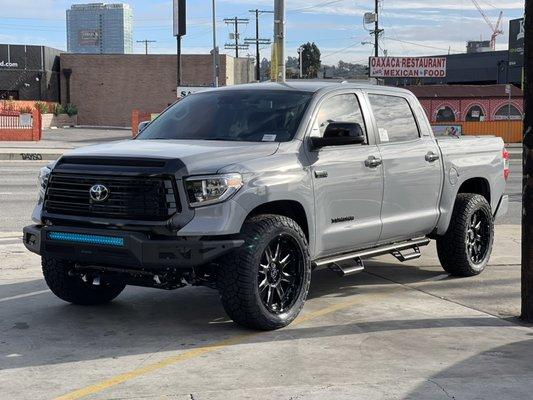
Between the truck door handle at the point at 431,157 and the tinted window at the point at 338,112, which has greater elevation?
the tinted window at the point at 338,112

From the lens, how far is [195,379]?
4594 millimetres

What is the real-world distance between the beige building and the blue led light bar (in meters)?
50.1

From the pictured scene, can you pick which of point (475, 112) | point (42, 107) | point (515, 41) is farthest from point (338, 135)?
point (42, 107)

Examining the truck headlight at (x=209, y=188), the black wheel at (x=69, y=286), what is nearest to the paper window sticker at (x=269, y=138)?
the truck headlight at (x=209, y=188)

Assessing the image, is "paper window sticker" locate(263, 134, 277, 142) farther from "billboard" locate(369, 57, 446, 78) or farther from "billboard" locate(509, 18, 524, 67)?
"billboard" locate(509, 18, 524, 67)

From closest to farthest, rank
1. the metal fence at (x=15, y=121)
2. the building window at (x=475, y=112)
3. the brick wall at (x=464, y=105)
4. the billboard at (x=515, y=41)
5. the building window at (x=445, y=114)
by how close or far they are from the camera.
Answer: the metal fence at (x=15, y=121)
the brick wall at (x=464, y=105)
the building window at (x=445, y=114)
the building window at (x=475, y=112)
the billboard at (x=515, y=41)

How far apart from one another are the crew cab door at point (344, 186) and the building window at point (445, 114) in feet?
106

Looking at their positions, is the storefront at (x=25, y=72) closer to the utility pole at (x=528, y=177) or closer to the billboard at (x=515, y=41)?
the billboard at (x=515, y=41)

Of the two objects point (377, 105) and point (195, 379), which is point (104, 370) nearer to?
point (195, 379)

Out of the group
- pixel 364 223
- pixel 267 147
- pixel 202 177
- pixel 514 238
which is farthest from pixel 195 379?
pixel 514 238

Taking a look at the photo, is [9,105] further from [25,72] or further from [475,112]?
[475,112]

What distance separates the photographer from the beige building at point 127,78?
54.9 metres

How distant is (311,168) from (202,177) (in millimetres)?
1106

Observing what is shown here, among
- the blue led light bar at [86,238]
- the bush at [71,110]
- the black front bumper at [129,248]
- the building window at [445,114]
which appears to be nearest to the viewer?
the black front bumper at [129,248]
